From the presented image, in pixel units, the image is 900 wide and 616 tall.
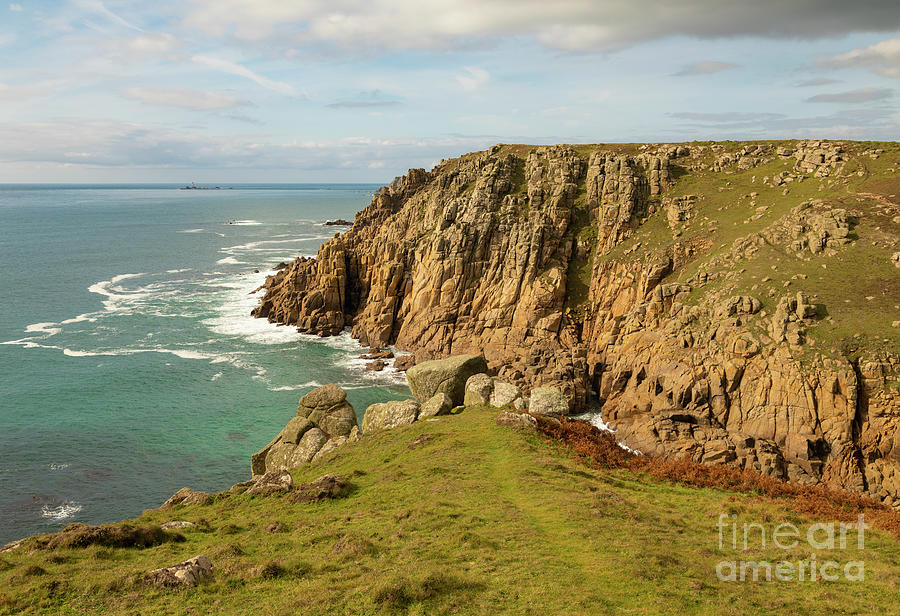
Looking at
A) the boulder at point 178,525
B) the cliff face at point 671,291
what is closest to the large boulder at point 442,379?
the cliff face at point 671,291

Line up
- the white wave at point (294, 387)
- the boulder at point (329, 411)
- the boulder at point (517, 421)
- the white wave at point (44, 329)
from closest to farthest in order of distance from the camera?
1. the boulder at point (517, 421)
2. the boulder at point (329, 411)
3. the white wave at point (294, 387)
4. the white wave at point (44, 329)

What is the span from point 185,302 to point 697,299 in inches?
3597

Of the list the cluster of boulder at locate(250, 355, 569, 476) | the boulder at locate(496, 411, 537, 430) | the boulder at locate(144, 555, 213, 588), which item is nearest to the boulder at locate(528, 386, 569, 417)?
the cluster of boulder at locate(250, 355, 569, 476)

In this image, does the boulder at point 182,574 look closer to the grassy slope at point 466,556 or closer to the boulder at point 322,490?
the grassy slope at point 466,556

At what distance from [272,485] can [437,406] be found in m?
15.4

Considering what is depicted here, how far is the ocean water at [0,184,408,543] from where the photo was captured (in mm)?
45500

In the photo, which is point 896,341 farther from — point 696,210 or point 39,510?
point 39,510

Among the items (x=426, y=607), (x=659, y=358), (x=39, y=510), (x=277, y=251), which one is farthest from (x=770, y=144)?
(x=277, y=251)

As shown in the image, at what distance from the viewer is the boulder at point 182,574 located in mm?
18109

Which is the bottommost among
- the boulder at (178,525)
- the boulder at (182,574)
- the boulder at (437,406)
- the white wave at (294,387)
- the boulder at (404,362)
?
the white wave at (294,387)

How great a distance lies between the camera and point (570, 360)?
200ft

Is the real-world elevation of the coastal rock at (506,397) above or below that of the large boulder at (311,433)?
above

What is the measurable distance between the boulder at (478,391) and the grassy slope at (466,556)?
11.8m

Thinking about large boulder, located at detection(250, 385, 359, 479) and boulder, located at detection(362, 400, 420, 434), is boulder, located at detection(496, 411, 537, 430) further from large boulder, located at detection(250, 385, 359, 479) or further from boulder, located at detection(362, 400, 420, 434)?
large boulder, located at detection(250, 385, 359, 479)
